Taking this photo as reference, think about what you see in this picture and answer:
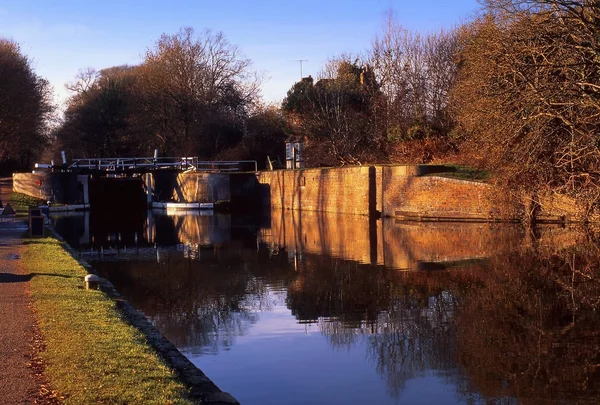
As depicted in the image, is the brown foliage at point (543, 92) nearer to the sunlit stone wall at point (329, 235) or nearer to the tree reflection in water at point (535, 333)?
the tree reflection in water at point (535, 333)

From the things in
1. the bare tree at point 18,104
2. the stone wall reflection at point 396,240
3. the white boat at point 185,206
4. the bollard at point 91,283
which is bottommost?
the stone wall reflection at point 396,240

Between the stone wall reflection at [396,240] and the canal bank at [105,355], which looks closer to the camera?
the canal bank at [105,355]

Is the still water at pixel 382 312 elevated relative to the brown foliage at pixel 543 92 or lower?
lower

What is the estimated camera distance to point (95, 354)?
7.91 m

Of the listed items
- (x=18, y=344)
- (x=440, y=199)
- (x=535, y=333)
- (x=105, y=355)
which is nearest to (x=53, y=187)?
(x=440, y=199)

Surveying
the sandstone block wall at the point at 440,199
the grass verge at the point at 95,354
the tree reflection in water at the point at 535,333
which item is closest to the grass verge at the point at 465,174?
the sandstone block wall at the point at 440,199

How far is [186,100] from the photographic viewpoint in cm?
5559

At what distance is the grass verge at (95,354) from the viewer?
21.7 feet

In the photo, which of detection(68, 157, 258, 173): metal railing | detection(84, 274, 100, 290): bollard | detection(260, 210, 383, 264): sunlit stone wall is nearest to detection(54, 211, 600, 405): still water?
detection(260, 210, 383, 264): sunlit stone wall

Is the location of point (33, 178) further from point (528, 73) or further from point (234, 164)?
point (528, 73)

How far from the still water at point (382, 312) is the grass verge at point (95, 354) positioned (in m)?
1.11

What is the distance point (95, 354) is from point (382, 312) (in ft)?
20.0

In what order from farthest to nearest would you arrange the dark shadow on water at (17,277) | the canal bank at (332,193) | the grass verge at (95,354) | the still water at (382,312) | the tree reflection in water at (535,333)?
1. the canal bank at (332,193)
2. the dark shadow on water at (17,277)
3. the still water at (382,312)
4. the tree reflection in water at (535,333)
5. the grass verge at (95,354)

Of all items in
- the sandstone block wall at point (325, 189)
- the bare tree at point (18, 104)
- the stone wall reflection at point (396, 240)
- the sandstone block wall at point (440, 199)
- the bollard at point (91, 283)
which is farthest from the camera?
the bare tree at point (18, 104)
